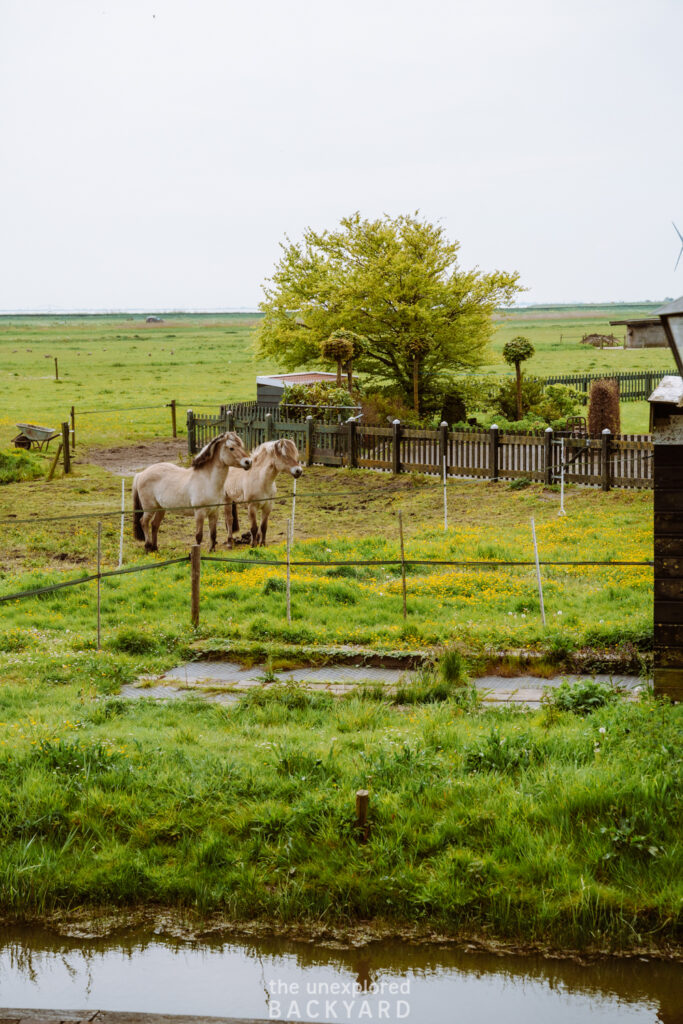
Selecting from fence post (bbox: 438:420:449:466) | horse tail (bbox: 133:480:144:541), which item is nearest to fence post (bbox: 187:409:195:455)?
fence post (bbox: 438:420:449:466)

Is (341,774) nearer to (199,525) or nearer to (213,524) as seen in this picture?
(199,525)

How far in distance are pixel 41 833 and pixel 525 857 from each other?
3.55m

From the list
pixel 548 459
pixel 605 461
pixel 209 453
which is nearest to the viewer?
pixel 209 453

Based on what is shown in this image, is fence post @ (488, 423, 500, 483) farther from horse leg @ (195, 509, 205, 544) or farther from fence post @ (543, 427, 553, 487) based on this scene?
horse leg @ (195, 509, 205, 544)

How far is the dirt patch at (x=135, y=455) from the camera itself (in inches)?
1124

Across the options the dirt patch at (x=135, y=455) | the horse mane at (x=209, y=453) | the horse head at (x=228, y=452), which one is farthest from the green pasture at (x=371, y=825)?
the dirt patch at (x=135, y=455)

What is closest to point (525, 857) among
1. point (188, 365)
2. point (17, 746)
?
point (17, 746)

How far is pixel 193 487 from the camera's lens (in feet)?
61.3

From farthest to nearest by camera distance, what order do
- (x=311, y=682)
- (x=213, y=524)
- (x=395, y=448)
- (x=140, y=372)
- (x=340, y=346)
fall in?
(x=140, y=372) → (x=340, y=346) → (x=395, y=448) → (x=213, y=524) → (x=311, y=682)

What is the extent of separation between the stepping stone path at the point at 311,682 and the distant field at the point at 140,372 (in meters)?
23.1

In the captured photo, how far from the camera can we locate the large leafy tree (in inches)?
1289

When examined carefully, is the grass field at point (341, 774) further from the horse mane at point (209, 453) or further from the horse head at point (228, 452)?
the horse mane at point (209, 453)

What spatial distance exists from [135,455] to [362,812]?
24431mm

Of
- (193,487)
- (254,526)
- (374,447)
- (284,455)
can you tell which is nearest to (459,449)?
(374,447)
